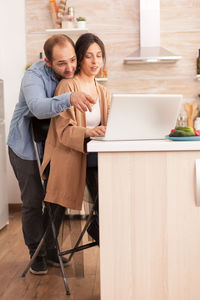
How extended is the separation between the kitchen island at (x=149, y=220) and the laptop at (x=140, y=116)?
9 centimetres

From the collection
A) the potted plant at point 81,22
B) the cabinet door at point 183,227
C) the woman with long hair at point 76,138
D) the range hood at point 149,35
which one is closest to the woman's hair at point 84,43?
the woman with long hair at point 76,138

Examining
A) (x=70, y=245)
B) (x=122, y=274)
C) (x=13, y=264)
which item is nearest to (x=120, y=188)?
(x=122, y=274)

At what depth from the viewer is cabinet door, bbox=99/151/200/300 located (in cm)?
165

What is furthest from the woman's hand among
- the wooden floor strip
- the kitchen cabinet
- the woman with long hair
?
the kitchen cabinet

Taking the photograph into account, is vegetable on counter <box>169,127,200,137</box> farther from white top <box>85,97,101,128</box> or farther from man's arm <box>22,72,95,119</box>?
white top <box>85,97,101,128</box>

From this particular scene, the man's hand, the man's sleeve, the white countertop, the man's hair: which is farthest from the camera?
the man's hair

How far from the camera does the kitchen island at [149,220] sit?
164 cm

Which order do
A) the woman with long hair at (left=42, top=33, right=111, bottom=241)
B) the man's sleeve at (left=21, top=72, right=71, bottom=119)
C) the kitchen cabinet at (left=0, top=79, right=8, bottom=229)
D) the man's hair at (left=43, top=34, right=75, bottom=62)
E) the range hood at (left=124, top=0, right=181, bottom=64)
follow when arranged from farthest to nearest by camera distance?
the range hood at (left=124, top=0, right=181, bottom=64) < the kitchen cabinet at (left=0, top=79, right=8, bottom=229) < the man's hair at (left=43, top=34, right=75, bottom=62) < the woman with long hair at (left=42, top=33, right=111, bottom=241) < the man's sleeve at (left=21, top=72, right=71, bottom=119)

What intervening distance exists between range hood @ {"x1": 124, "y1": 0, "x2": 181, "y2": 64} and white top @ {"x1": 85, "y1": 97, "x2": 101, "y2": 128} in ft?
6.60

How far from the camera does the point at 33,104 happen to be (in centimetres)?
213

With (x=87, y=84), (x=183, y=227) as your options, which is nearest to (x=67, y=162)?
(x=87, y=84)

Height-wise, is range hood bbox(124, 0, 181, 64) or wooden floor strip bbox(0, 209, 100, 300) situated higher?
range hood bbox(124, 0, 181, 64)

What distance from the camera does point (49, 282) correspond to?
2463 millimetres

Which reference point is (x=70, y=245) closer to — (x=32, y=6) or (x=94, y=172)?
(x=94, y=172)
